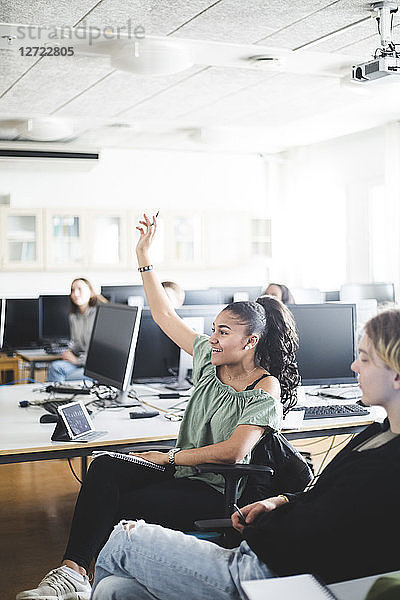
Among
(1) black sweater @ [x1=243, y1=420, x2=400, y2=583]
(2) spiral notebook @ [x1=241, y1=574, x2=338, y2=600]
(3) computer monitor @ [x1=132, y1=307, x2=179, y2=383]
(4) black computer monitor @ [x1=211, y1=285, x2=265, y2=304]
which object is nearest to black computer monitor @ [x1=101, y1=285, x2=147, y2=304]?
(4) black computer monitor @ [x1=211, y1=285, x2=265, y2=304]

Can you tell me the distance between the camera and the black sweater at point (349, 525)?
1.71 meters

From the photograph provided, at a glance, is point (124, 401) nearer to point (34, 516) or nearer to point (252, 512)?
point (34, 516)

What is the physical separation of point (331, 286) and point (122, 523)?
7842 millimetres

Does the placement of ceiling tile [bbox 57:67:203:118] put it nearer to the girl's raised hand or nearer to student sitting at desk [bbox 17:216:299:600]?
the girl's raised hand

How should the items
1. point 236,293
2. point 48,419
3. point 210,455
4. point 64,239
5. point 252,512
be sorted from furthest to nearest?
1. point 64,239
2. point 236,293
3. point 48,419
4. point 210,455
5. point 252,512

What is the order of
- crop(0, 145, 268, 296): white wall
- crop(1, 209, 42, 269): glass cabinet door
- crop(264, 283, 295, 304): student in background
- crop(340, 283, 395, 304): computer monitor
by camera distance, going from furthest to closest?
crop(0, 145, 268, 296): white wall < crop(1, 209, 42, 269): glass cabinet door < crop(340, 283, 395, 304): computer monitor < crop(264, 283, 295, 304): student in background

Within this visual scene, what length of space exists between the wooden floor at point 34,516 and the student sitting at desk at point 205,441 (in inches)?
25.0

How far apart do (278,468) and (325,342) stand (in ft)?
4.53

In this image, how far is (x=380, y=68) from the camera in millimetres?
4535

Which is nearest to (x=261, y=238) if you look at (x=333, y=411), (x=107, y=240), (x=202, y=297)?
(x=107, y=240)

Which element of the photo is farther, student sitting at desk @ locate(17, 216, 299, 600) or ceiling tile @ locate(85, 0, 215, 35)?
ceiling tile @ locate(85, 0, 215, 35)

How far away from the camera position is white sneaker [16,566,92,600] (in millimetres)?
2557

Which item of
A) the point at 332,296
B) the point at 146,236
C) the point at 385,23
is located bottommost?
the point at 332,296

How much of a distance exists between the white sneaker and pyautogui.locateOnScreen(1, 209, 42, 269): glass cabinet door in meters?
6.81
